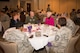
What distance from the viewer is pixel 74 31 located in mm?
6461

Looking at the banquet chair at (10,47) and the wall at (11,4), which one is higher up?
the wall at (11,4)

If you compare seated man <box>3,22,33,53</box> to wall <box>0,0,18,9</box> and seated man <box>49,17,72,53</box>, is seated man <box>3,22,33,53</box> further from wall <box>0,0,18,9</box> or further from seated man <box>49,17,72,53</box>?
wall <box>0,0,18,9</box>

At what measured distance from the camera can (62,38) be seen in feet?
14.7

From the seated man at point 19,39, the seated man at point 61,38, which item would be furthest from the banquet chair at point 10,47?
the seated man at point 61,38

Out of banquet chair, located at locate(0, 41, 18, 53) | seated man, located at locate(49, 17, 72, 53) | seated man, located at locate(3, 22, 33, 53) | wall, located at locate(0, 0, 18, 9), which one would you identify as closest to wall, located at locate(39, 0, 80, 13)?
wall, located at locate(0, 0, 18, 9)

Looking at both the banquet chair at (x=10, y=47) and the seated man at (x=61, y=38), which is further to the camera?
the seated man at (x=61, y=38)

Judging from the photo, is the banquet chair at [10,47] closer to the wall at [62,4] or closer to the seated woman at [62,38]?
the seated woman at [62,38]

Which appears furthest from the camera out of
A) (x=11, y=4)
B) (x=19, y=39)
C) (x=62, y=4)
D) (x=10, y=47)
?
(x=62, y=4)

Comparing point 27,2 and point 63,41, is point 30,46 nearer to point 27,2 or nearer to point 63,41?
point 63,41

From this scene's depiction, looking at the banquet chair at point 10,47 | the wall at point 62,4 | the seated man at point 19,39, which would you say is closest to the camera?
the banquet chair at point 10,47

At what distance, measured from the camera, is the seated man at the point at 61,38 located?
4.45 metres

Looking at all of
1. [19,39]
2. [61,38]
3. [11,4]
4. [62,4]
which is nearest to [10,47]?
[19,39]

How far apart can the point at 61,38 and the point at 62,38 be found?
2 cm

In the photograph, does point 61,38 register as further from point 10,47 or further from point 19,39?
point 10,47
